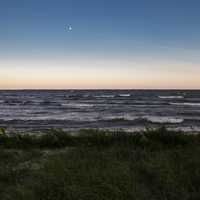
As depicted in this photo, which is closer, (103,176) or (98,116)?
(103,176)

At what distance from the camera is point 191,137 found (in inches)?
369

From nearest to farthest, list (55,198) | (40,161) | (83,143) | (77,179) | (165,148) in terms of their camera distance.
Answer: (55,198), (77,179), (40,161), (165,148), (83,143)

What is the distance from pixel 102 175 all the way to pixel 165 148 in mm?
4075

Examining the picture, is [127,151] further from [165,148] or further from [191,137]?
[191,137]

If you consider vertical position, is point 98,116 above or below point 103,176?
below

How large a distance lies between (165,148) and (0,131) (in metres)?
7.04

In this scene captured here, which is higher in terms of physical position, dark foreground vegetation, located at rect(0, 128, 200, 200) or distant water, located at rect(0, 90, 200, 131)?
dark foreground vegetation, located at rect(0, 128, 200, 200)

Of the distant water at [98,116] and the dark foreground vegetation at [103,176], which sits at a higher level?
the dark foreground vegetation at [103,176]

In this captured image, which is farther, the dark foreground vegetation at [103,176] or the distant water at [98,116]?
the distant water at [98,116]

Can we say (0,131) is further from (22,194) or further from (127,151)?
(22,194)

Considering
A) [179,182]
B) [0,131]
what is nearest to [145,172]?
[179,182]

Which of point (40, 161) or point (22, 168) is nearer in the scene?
point (22, 168)

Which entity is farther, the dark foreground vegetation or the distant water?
the distant water

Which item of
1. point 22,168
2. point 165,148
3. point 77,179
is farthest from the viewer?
point 165,148
